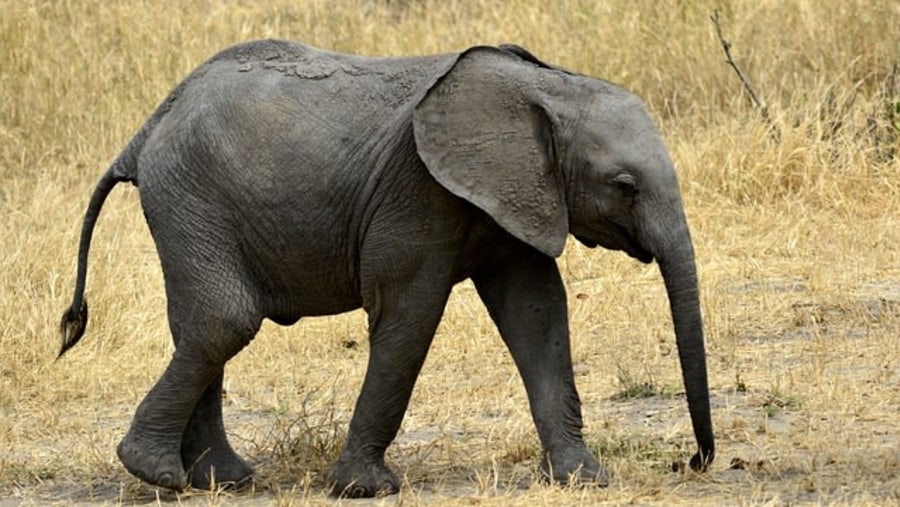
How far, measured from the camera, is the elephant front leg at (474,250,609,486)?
657 centimetres

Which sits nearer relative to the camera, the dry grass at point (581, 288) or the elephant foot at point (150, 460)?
the elephant foot at point (150, 460)

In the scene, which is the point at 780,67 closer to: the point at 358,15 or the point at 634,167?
the point at 358,15

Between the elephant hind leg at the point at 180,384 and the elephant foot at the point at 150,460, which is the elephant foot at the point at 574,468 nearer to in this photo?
the elephant hind leg at the point at 180,384

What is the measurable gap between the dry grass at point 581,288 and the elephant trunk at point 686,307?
0.36 metres

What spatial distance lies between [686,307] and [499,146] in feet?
2.57

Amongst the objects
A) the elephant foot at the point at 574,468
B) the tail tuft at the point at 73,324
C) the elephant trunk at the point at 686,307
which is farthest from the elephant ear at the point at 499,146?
the tail tuft at the point at 73,324

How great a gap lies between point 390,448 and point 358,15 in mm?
7561

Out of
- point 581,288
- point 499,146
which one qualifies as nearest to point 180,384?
point 499,146

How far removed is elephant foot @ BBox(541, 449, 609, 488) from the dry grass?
10 cm

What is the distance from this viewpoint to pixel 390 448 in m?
7.22

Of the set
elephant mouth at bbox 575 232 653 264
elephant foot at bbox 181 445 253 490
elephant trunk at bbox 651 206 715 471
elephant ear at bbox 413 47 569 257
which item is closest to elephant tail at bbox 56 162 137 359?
elephant foot at bbox 181 445 253 490

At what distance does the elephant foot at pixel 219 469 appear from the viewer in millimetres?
6723

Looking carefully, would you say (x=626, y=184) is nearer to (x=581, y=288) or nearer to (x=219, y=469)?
(x=219, y=469)

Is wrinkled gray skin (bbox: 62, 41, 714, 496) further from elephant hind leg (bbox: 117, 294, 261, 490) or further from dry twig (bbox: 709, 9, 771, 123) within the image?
dry twig (bbox: 709, 9, 771, 123)
